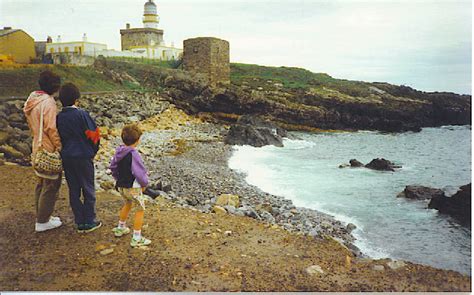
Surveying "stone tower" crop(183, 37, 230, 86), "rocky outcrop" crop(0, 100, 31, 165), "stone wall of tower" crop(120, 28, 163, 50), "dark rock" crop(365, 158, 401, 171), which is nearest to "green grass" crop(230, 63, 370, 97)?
"stone tower" crop(183, 37, 230, 86)

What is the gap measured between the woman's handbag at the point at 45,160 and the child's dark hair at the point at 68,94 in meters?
0.19

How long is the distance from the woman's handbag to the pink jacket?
30 mm

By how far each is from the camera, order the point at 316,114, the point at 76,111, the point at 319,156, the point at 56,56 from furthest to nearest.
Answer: the point at 316,114, the point at 319,156, the point at 56,56, the point at 76,111

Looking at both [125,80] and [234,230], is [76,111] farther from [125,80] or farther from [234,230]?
[125,80]

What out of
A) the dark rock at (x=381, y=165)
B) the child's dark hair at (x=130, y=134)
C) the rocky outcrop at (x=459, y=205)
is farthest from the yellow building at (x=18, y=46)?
the dark rock at (x=381, y=165)

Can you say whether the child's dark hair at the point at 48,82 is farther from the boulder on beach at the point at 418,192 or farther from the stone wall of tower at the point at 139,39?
the boulder on beach at the point at 418,192

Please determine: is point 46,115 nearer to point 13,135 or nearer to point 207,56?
point 13,135

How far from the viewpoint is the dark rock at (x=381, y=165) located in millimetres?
8699

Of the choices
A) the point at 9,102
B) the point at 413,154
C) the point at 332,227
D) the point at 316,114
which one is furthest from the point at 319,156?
the point at 316,114

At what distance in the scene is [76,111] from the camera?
3303mm

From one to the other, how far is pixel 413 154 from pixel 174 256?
8.64 metres

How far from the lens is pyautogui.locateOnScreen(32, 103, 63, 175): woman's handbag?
10.8 feet

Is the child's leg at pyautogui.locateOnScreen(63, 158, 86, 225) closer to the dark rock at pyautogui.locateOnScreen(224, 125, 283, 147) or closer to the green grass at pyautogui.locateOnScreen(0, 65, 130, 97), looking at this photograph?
the green grass at pyautogui.locateOnScreen(0, 65, 130, 97)

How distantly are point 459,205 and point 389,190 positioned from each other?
174cm
